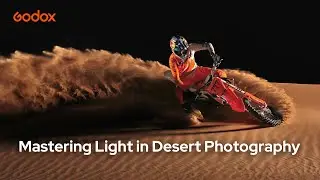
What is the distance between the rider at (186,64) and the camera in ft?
31.6

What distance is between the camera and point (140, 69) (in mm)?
12758

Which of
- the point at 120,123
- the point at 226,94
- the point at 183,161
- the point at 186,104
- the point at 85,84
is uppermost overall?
the point at 85,84

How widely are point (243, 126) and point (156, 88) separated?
78.4 inches

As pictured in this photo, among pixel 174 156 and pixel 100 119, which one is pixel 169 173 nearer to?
pixel 174 156

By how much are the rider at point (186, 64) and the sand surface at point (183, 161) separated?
120 cm

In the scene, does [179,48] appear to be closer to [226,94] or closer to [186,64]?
[186,64]

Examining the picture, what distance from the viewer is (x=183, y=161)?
9.71 meters

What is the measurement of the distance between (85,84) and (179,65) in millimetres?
3168

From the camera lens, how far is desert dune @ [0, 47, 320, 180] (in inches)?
371

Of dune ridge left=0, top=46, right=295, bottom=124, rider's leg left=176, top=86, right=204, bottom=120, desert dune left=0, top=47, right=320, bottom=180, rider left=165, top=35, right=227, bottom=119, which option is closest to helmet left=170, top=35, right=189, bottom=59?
rider left=165, top=35, right=227, bottom=119

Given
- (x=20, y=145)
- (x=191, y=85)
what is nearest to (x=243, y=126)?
(x=191, y=85)

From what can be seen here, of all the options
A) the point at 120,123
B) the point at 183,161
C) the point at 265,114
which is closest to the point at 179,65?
the point at 183,161

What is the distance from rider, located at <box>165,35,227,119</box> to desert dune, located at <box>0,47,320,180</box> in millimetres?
1188

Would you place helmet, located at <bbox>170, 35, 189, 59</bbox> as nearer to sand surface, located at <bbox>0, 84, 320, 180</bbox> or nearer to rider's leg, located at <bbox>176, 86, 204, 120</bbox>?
rider's leg, located at <bbox>176, 86, 204, 120</bbox>
